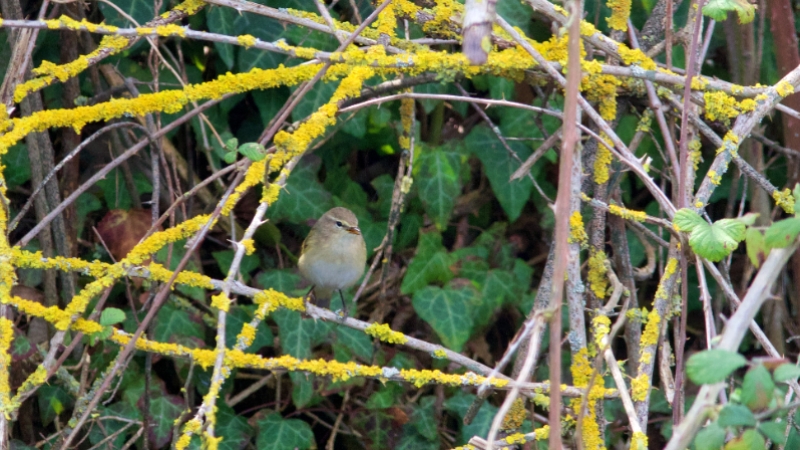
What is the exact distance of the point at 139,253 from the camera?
8.73ft

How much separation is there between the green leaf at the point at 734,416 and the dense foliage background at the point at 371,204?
2.83ft

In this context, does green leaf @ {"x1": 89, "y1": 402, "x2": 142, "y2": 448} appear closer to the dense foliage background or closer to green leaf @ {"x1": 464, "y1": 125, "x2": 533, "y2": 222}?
the dense foliage background

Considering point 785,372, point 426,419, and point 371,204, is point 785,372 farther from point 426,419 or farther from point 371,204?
point 371,204

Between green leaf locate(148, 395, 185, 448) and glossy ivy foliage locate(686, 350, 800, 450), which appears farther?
green leaf locate(148, 395, 185, 448)

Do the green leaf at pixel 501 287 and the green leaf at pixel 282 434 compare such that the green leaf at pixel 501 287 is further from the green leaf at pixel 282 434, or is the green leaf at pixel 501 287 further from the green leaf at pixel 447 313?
the green leaf at pixel 282 434

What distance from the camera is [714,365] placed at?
163 cm

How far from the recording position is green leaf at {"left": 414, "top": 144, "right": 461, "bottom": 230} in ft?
14.1

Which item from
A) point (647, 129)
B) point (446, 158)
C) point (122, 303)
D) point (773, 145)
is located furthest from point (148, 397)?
point (773, 145)

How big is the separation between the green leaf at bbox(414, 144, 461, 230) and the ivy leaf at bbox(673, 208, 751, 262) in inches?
80.2

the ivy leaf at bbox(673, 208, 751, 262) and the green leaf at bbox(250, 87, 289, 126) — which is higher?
the green leaf at bbox(250, 87, 289, 126)

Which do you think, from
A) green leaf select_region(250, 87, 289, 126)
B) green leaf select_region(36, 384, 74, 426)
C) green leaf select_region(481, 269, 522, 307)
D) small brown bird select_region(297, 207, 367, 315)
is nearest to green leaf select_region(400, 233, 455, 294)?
green leaf select_region(481, 269, 522, 307)

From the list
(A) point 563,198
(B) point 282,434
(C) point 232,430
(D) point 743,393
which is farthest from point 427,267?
(A) point 563,198

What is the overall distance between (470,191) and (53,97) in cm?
232

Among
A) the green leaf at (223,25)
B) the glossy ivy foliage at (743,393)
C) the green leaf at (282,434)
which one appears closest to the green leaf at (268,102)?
the green leaf at (223,25)
